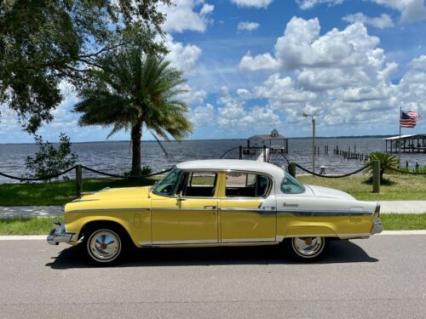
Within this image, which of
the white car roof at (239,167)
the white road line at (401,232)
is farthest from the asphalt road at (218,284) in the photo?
the white car roof at (239,167)

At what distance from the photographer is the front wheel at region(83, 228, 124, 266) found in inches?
255

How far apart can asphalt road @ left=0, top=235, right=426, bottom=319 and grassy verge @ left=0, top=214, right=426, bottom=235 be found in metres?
1.23

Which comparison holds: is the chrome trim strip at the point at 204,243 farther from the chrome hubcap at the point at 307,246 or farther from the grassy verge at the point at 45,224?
the grassy verge at the point at 45,224

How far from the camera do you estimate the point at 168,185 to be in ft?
22.1

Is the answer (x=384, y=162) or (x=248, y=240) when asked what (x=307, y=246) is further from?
(x=384, y=162)

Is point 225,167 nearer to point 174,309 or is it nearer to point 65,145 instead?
point 174,309

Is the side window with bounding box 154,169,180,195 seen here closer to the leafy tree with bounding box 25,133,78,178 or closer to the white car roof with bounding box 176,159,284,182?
the white car roof with bounding box 176,159,284,182

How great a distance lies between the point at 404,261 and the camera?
21.7 feet

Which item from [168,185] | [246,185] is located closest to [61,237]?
A: [168,185]

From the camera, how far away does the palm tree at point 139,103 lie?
62.0 ft

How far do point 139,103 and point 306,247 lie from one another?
548 inches

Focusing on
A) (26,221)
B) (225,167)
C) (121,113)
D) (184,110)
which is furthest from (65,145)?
(225,167)

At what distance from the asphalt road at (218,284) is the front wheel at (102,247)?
6.8 inches

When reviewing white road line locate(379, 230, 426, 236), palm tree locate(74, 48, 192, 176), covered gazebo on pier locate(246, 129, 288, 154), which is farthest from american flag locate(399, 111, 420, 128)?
white road line locate(379, 230, 426, 236)
